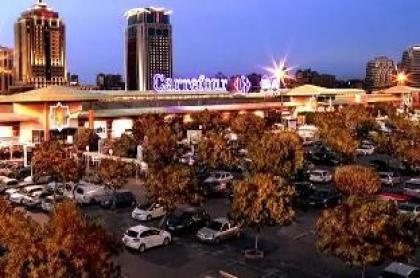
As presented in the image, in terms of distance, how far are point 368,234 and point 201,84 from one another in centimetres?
7979

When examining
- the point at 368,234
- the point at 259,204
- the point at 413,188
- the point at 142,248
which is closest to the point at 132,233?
the point at 142,248

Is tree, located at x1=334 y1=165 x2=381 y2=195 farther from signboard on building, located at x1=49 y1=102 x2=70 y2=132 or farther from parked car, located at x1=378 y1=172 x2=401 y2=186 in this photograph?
signboard on building, located at x1=49 y1=102 x2=70 y2=132

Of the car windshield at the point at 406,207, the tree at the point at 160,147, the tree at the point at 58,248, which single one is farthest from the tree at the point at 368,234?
the tree at the point at 160,147

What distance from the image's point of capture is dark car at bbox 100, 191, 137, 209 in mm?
39656

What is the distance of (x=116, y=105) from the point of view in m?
82.8

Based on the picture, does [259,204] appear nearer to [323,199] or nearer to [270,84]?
[323,199]

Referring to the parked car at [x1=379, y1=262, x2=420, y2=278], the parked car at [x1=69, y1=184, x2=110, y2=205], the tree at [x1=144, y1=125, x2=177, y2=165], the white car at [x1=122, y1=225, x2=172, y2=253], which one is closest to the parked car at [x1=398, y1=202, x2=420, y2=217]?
the parked car at [x1=379, y1=262, x2=420, y2=278]

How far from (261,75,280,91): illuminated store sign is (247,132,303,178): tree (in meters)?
76.3

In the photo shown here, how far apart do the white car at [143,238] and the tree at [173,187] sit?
2.58m

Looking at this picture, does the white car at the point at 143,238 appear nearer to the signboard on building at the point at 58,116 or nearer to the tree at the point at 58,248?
the tree at the point at 58,248

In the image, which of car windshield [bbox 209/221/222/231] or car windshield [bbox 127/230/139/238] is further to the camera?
car windshield [bbox 209/221/222/231]

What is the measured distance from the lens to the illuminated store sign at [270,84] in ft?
386

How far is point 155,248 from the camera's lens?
100 ft

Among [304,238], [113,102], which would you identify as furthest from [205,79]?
[304,238]
